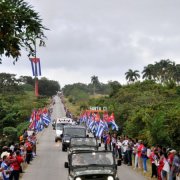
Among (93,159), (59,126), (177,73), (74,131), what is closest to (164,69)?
(177,73)

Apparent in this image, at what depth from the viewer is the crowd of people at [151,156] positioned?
1761 cm

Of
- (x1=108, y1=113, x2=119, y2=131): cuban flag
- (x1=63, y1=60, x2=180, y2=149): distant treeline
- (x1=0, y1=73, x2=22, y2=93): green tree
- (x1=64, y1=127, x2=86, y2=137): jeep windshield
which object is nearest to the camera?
(x1=63, y1=60, x2=180, y2=149): distant treeline

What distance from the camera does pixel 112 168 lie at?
605 inches

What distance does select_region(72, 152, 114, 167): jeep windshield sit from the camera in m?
15.6

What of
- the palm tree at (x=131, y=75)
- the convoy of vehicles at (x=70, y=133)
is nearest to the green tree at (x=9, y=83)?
the palm tree at (x=131, y=75)

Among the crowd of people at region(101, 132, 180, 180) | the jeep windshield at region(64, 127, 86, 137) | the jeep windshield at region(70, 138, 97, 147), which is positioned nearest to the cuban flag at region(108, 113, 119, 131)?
the jeep windshield at region(64, 127, 86, 137)

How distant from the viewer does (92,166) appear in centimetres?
1538

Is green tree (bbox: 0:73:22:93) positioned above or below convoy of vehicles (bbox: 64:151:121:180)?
above

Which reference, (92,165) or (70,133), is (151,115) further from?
(92,165)

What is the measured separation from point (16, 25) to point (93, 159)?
5173 mm

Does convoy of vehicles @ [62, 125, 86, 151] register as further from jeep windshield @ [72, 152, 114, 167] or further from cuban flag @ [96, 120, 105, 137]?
jeep windshield @ [72, 152, 114, 167]

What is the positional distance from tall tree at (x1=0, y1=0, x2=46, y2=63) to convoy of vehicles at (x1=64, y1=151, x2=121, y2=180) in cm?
399

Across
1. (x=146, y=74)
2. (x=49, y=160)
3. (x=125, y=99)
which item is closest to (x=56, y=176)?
(x=49, y=160)

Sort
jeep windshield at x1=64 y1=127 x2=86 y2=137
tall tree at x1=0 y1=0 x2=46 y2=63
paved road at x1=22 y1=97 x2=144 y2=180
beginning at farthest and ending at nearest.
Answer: jeep windshield at x1=64 y1=127 x2=86 y2=137 < paved road at x1=22 y1=97 x2=144 y2=180 < tall tree at x1=0 y1=0 x2=46 y2=63
